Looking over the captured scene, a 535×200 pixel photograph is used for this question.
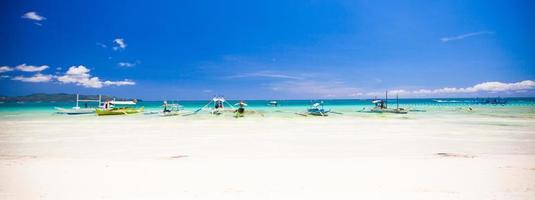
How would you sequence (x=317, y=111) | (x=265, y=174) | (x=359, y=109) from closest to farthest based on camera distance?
(x=265, y=174) < (x=317, y=111) < (x=359, y=109)

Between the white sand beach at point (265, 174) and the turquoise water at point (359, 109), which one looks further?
the turquoise water at point (359, 109)

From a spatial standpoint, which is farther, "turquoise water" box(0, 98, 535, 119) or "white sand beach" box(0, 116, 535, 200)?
"turquoise water" box(0, 98, 535, 119)

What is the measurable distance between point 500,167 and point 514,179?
4.90 ft

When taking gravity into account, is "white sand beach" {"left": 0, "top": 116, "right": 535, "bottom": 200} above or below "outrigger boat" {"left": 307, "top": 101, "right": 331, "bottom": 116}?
below

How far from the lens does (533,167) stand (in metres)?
8.62

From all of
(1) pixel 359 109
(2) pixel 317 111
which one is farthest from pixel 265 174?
(1) pixel 359 109

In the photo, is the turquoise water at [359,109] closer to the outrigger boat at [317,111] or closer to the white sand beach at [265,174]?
the outrigger boat at [317,111]

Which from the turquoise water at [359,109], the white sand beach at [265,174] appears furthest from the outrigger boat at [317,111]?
the white sand beach at [265,174]

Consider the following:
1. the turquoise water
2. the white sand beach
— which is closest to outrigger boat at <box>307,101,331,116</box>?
the turquoise water

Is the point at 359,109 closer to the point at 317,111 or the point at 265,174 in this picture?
the point at 317,111

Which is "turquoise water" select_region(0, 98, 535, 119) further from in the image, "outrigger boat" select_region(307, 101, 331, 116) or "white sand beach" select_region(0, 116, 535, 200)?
"white sand beach" select_region(0, 116, 535, 200)

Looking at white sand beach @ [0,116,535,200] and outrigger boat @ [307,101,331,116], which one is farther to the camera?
outrigger boat @ [307,101,331,116]

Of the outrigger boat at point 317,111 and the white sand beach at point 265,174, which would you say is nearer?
the white sand beach at point 265,174

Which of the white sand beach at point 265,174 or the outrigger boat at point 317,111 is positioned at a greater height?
the outrigger boat at point 317,111
